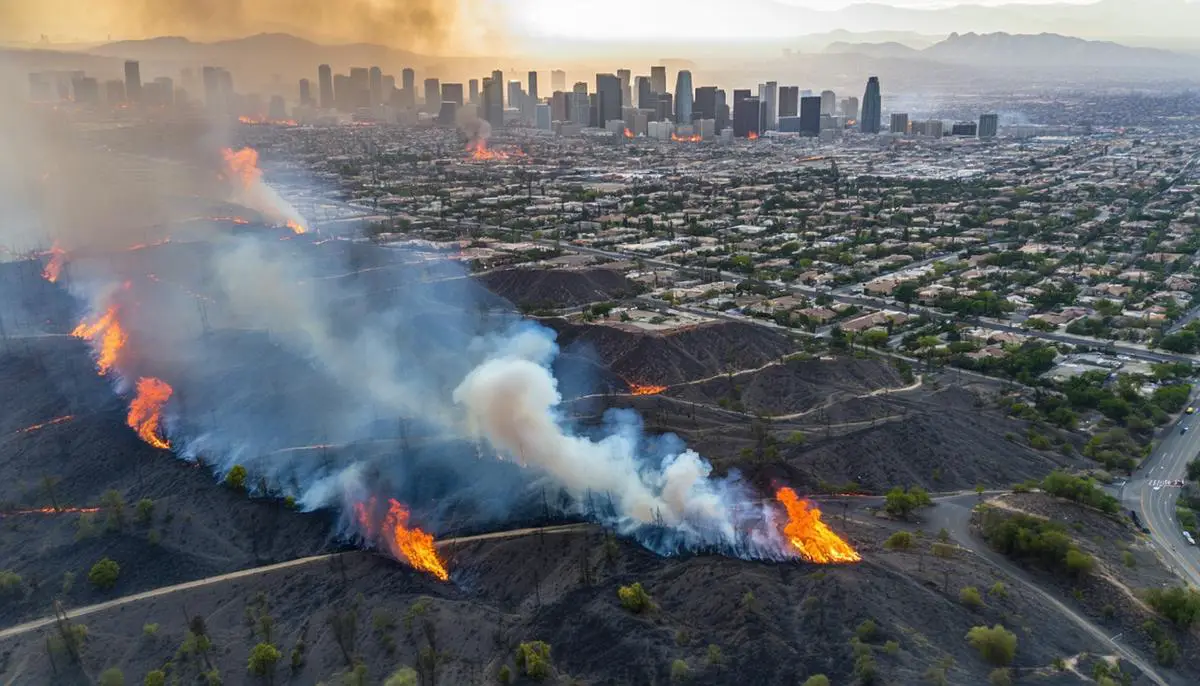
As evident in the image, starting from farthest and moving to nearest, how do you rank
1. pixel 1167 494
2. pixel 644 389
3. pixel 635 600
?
pixel 644 389
pixel 1167 494
pixel 635 600

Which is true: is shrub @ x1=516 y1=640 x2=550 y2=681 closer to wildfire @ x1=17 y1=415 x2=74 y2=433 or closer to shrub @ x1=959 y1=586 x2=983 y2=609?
shrub @ x1=959 y1=586 x2=983 y2=609

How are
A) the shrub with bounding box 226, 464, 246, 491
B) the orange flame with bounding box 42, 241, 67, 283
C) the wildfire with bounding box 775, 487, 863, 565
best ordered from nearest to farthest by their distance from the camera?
the wildfire with bounding box 775, 487, 863, 565 → the shrub with bounding box 226, 464, 246, 491 → the orange flame with bounding box 42, 241, 67, 283

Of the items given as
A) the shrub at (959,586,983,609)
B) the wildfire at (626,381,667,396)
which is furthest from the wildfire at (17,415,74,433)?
the shrub at (959,586,983,609)

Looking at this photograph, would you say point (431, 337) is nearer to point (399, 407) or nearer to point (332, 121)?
point (399, 407)

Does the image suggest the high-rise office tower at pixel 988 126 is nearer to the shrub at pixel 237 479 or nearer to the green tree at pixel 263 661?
the shrub at pixel 237 479

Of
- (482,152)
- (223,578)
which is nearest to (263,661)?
(223,578)

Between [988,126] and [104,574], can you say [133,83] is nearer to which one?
[104,574]

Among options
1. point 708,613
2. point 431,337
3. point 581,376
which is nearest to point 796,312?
point 581,376
